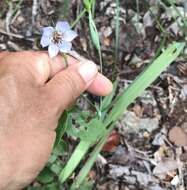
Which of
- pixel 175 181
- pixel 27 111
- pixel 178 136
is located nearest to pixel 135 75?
pixel 178 136

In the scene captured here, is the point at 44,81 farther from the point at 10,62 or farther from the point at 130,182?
the point at 130,182

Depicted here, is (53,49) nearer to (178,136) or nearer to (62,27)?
(62,27)

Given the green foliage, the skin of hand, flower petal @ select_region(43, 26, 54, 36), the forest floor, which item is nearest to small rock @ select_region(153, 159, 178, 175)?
the forest floor

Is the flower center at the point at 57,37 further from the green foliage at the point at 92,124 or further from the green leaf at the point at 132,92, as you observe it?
the green leaf at the point at 132,92

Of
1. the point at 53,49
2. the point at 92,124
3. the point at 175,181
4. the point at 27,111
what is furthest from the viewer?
the point at 175,181

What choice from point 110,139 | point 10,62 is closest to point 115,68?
point 110,139

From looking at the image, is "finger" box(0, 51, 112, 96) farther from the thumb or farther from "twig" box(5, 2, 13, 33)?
"twig" box(5, 2, 13, 33)

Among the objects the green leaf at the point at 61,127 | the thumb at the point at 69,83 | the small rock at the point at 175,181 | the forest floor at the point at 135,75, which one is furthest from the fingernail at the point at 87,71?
the small rock at the point at 175,181
